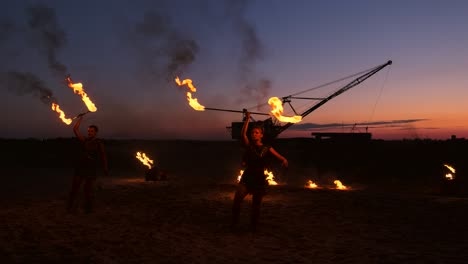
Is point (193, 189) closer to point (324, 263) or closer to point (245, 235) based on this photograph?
point (245, 235)

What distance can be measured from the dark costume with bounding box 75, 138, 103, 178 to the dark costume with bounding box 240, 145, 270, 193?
3867mm

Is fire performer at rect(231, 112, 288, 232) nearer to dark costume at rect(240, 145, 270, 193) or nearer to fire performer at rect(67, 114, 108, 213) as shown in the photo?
dark costume at rect(240, 145, 270, 193)

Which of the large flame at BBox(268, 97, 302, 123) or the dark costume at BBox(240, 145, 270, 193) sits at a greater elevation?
the large flame at BBox(268, 97, 302, 123)

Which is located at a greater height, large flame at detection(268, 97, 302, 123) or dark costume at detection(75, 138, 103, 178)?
large flame at detection(268, 97, 302, 123)

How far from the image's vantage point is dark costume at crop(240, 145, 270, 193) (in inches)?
296

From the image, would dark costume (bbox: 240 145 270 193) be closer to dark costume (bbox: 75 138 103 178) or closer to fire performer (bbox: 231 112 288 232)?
fire performer (bbox: 231 112 288 232)

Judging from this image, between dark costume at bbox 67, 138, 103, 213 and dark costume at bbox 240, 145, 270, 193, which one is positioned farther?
dark costume at bbox 67, 138, 103, 213

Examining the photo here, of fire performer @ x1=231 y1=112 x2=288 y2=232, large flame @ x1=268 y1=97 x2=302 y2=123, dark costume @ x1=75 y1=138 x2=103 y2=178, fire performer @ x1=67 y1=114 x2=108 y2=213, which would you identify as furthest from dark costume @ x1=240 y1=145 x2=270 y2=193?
dark costume @ x1=75 y1=138 x2=103 y2=178

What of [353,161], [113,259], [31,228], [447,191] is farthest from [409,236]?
[353,161]

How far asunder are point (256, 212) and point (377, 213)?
386 centimetres

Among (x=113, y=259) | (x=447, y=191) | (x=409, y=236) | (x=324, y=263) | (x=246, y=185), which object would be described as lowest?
(x=113, y=259)

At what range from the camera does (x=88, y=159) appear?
9352 millimetres

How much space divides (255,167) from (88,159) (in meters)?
4.19

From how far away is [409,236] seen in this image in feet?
24.6
